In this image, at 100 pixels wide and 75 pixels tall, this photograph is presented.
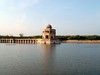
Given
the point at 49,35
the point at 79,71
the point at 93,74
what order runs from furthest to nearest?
1. the point at 49,35
2. the point at 79,71
3. the point at 93,74

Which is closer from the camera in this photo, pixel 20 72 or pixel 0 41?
pixel 20 72

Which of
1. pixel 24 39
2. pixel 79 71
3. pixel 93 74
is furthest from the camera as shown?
pixel 24 39

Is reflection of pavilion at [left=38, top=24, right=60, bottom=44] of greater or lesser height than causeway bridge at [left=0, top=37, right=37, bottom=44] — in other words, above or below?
above

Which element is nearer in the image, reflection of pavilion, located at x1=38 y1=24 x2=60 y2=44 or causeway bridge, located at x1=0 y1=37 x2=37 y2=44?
reflection of pavilion, located at x1=38 y1=24 x2=60 y2=44

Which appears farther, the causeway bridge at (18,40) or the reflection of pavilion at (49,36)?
the causeway bridge at (18,40)

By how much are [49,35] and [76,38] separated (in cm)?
2479

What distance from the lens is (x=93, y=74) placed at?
24.0 metres

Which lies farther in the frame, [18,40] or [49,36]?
[18,40]

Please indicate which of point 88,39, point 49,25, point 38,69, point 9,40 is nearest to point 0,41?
point 9,40

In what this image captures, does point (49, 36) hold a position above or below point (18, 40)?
above

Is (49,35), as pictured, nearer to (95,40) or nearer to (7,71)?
(95,40)

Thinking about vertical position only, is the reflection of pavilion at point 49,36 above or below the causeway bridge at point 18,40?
Result: above

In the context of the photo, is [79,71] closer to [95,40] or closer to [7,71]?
[7,71]

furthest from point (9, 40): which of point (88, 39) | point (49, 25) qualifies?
point (88, 39)
